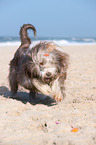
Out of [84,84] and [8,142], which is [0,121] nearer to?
[8,142]

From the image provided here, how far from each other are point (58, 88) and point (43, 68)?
23.2 inches

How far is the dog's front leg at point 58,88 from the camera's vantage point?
3346 mm

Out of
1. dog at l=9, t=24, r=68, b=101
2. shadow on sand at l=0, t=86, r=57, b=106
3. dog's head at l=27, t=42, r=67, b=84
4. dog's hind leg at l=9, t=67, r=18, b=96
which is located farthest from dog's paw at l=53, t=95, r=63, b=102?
dog's hind leg at l=9, t=67, r=18, b=96

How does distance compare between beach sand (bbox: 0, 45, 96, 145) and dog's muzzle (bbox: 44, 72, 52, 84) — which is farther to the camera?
dog's muzzle (bbox: 44, 72, 52, 84)

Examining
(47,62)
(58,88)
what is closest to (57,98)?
(58,88)

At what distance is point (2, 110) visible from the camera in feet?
10.2

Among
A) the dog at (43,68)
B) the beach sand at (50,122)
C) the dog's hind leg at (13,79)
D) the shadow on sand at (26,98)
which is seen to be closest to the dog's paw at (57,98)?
the dog at (43,68)

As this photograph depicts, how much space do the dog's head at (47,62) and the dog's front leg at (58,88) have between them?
0.47ft

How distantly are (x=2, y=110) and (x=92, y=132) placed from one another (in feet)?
4.71

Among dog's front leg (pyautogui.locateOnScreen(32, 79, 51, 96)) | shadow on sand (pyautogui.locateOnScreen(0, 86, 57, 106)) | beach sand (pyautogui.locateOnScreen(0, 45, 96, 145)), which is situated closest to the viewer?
beach sand (pyautogui.locateOnScreen(0, 45, 96, 145))

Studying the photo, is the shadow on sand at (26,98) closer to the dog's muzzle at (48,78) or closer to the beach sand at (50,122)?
the beach sand at (50,122)

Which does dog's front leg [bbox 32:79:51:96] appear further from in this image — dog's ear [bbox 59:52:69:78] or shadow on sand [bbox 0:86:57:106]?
shadow on sand [bbox 0:86:57:106]

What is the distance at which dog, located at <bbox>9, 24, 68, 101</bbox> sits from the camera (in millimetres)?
3031

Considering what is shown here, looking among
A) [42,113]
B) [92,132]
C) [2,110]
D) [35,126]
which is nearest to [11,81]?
[2,110]
